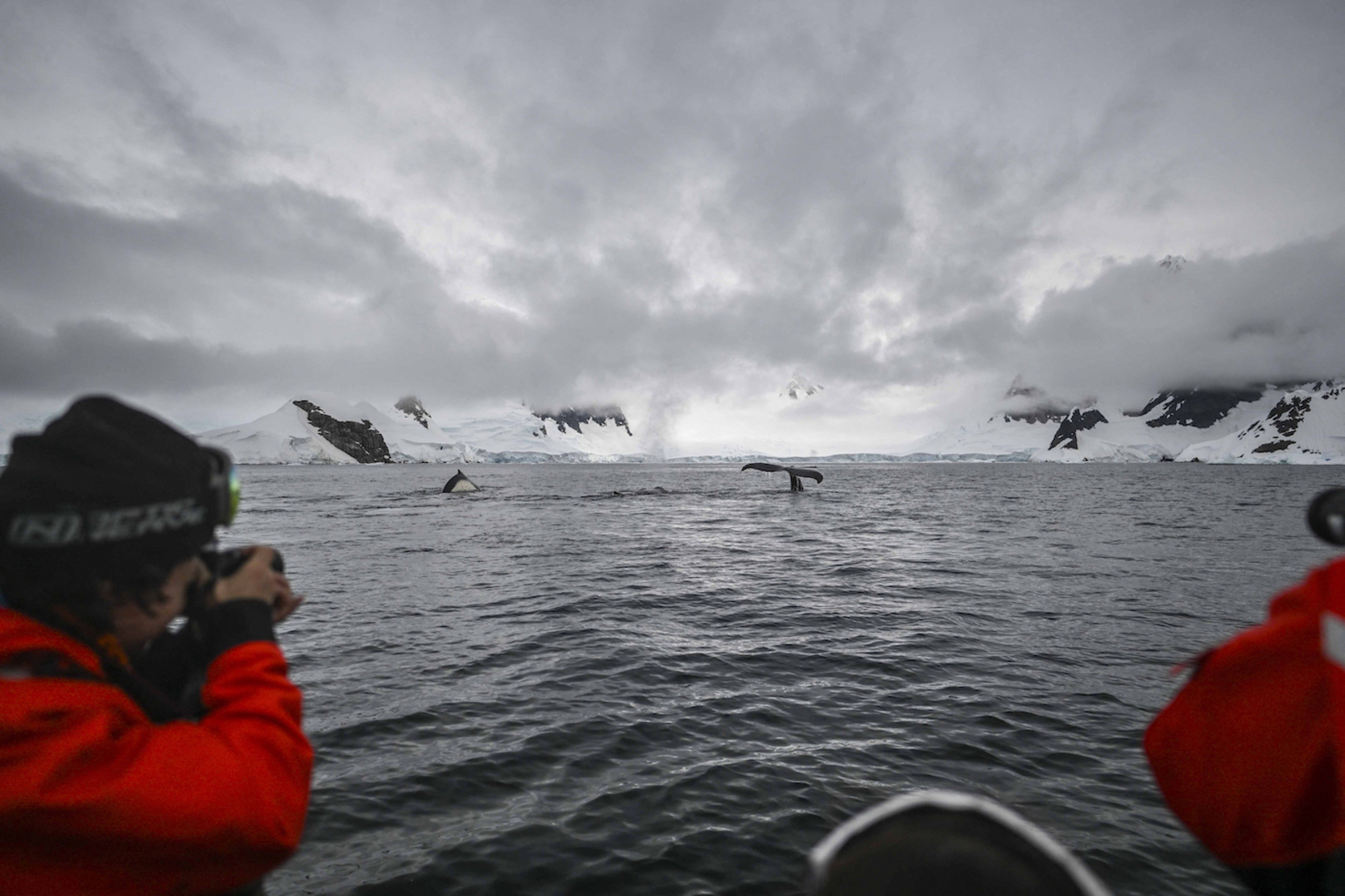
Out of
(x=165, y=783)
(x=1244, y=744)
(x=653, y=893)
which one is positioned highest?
(x=165, y=783)

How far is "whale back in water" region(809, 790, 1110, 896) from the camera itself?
206 centimetres

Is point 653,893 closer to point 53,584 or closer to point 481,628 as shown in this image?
point 53,584

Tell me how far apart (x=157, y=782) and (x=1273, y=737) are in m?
4.04

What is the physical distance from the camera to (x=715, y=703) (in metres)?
9.61

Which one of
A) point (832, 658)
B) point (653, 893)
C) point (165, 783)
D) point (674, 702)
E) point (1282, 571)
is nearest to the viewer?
point (165, 783)

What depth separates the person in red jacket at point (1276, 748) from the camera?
228 cm

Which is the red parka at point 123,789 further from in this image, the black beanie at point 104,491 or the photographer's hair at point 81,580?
the black beanie at point 104,491

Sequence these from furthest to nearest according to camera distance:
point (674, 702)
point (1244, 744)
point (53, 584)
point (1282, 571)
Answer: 1. point (1282, 571)
2. point (674, 702)
3. point (1244, 744)
4. point (53, 584)

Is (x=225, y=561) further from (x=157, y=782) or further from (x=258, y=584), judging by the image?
(x=157, y=782)

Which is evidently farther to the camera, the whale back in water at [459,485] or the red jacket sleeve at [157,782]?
the whale back in water at [459,485]

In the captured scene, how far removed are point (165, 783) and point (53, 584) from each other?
33.4 inches

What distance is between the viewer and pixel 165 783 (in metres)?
1.82

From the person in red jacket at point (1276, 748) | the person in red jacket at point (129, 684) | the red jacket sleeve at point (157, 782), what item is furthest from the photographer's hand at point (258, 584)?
the person in red jacket at point (1276, 748)

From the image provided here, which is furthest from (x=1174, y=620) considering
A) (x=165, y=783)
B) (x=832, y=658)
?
(x=165, y=783)
